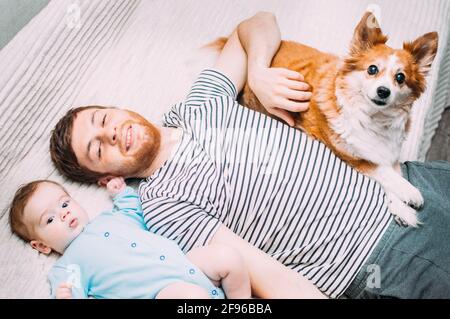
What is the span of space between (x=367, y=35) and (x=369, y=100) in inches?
7.1

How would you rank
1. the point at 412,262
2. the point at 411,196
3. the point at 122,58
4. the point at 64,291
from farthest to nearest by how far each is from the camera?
1. the point at 122,58
2. the point at 411,196
3. the point at 412,262
4. the point at 64,291

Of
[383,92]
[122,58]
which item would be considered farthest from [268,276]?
[122,58]

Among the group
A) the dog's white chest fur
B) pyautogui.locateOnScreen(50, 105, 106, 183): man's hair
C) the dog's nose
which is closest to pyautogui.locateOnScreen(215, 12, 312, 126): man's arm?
the dog's white chest fur

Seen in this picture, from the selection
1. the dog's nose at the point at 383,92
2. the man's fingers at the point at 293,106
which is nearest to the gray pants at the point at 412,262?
the dog's nose at the point at 383,92

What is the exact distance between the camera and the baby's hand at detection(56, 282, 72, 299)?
0.98 m

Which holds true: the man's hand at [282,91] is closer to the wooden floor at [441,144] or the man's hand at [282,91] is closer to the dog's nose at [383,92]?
the dog's nose at [383,92]

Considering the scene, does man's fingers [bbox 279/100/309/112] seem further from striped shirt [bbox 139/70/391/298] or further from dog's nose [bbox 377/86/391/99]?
dog's nose [bbox 377/86/391/99]

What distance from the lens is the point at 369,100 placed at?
120 centimetres

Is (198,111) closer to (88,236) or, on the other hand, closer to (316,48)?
(88,236)

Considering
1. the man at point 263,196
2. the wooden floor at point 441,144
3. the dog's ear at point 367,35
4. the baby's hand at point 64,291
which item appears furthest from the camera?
Answer: the wooden floor at point 441,144

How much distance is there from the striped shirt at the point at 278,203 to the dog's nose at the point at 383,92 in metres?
0.21

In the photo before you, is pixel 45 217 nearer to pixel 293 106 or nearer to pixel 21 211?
pixel 21 211

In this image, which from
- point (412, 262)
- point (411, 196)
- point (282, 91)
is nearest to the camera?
point (412, 262)

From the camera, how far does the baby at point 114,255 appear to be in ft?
3.26
